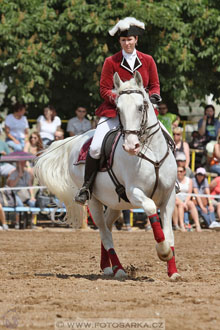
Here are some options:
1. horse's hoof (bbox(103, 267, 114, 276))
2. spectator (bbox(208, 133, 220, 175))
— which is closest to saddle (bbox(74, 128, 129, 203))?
horse's hoof (bbox(103, 267, 114, 276))

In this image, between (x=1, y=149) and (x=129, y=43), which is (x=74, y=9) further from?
(x=129, y=43)

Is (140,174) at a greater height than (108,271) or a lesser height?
greater

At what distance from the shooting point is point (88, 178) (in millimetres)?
9570

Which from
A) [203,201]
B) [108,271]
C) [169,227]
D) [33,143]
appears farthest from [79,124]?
[169,227]

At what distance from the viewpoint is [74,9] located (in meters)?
18.1

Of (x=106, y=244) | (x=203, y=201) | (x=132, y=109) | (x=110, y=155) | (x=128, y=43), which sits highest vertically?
(x=128, y=43)

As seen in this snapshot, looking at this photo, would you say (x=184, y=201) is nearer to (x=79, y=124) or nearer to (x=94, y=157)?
(x=79, y=124)

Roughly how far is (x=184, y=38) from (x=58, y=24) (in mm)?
3010

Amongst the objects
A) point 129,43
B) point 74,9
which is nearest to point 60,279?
point 129,43

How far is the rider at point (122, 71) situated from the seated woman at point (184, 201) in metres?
7.96

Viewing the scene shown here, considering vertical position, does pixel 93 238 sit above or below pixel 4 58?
below

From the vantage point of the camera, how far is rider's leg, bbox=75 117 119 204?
934 centimetres

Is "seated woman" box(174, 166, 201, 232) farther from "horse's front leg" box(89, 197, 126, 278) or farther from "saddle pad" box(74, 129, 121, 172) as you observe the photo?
"saddle pad" box(74, 129, 121, 172)

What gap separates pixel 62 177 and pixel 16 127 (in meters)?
7.37
